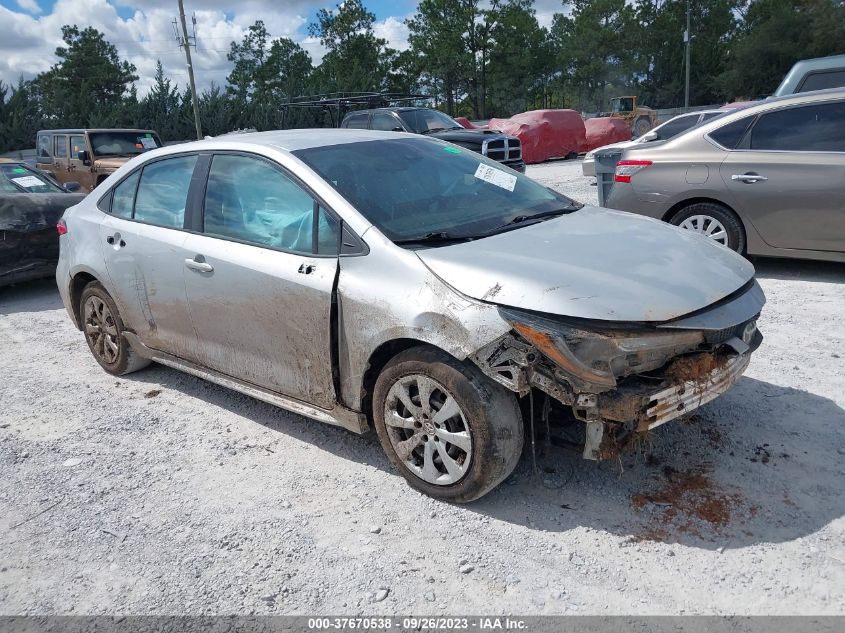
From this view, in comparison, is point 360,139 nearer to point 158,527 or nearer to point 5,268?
point 158,527

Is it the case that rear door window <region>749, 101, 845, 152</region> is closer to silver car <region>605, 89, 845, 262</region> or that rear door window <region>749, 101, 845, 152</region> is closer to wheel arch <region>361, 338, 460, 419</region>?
silver car <region>605, 89, 845, 262</region>

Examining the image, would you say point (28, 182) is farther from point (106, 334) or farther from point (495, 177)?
point (495, 177)

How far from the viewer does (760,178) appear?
6301 mm

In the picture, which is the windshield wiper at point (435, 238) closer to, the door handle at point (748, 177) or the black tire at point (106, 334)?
the black tire at point (106, 334)

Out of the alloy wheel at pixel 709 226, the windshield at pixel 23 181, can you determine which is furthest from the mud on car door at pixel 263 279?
the windshield at pixel 23 181

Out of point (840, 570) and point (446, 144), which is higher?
point (446, 144)

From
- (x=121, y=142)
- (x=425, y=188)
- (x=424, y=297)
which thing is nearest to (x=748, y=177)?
(x=425, y=188)

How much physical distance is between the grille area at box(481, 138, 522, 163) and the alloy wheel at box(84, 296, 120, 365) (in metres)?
11.4

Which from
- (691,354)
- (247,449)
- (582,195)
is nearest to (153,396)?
(247,449)

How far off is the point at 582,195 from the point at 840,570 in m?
11.3

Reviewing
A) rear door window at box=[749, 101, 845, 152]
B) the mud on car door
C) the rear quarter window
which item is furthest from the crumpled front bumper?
the rear quarter window

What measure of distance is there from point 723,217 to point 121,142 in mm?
13352

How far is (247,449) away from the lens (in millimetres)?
3988

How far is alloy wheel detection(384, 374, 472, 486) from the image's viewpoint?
10.2 ft
